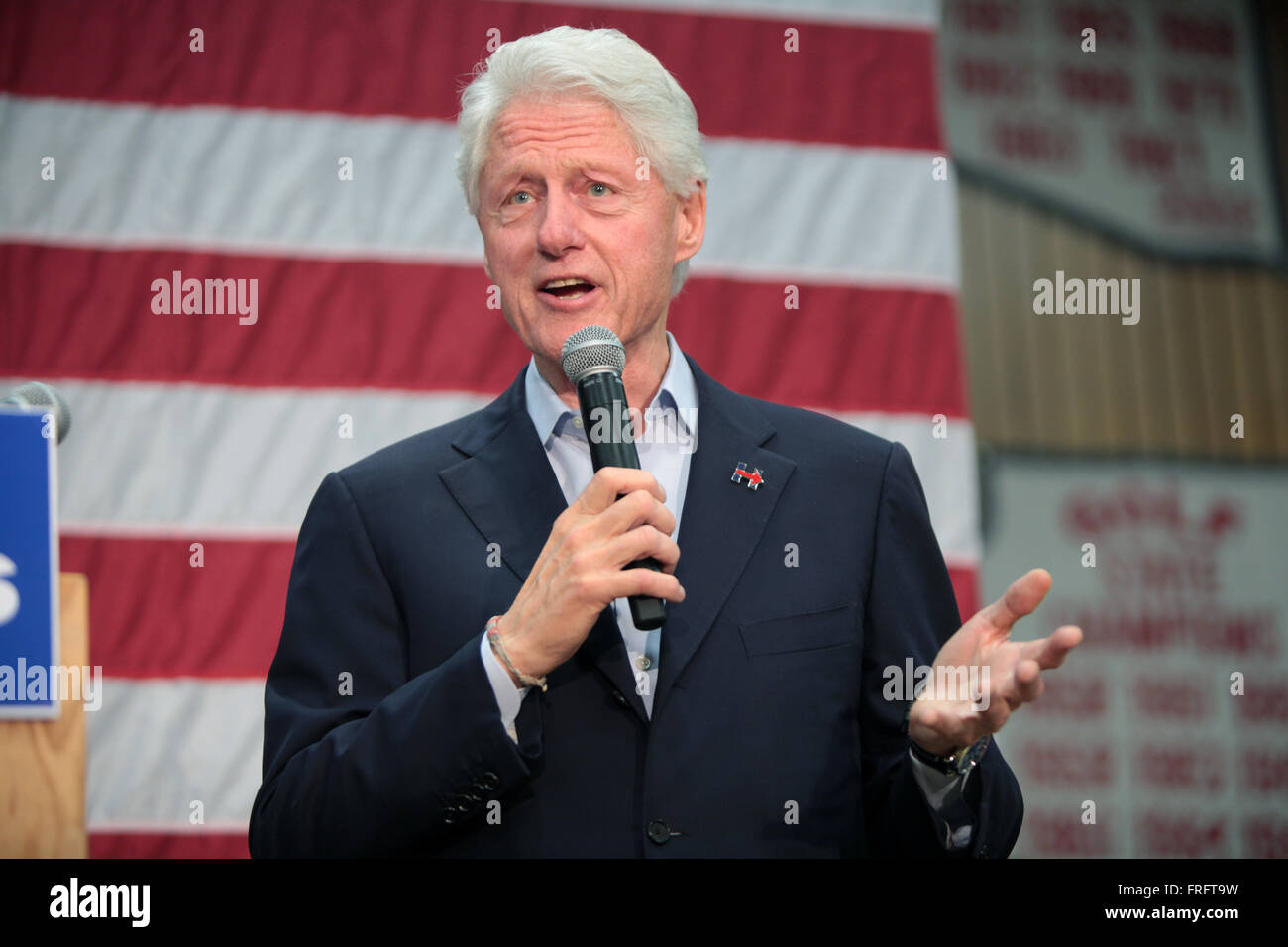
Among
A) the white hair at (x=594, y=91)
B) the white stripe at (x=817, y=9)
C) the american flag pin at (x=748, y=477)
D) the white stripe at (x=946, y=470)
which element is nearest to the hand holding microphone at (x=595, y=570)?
the american flag pin at (x=748, y=477)

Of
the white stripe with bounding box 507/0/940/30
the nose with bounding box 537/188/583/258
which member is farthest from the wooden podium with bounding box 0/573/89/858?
the white stripe with bounding box 507/0/940/30

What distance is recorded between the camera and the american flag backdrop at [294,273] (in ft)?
10.6

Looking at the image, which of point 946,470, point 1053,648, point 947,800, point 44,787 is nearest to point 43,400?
point 44,787

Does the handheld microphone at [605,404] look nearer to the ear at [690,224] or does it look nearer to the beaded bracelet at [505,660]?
the beaded bracelet at [505,660]

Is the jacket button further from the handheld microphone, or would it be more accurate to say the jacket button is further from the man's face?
the man's face

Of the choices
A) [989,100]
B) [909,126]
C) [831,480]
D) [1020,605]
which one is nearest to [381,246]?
[909,126]

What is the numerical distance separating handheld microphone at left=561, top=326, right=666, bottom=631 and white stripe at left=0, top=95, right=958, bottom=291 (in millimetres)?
1981

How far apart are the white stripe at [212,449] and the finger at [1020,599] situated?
2166 mm

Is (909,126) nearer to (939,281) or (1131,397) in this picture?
(939,281)

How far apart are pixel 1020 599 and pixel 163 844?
251 cm

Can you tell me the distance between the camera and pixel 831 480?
167cm

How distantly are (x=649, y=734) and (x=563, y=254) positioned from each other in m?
0.56

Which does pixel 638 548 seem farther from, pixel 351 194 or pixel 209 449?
pixel 351 194

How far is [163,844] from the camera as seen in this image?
10.5 feet
